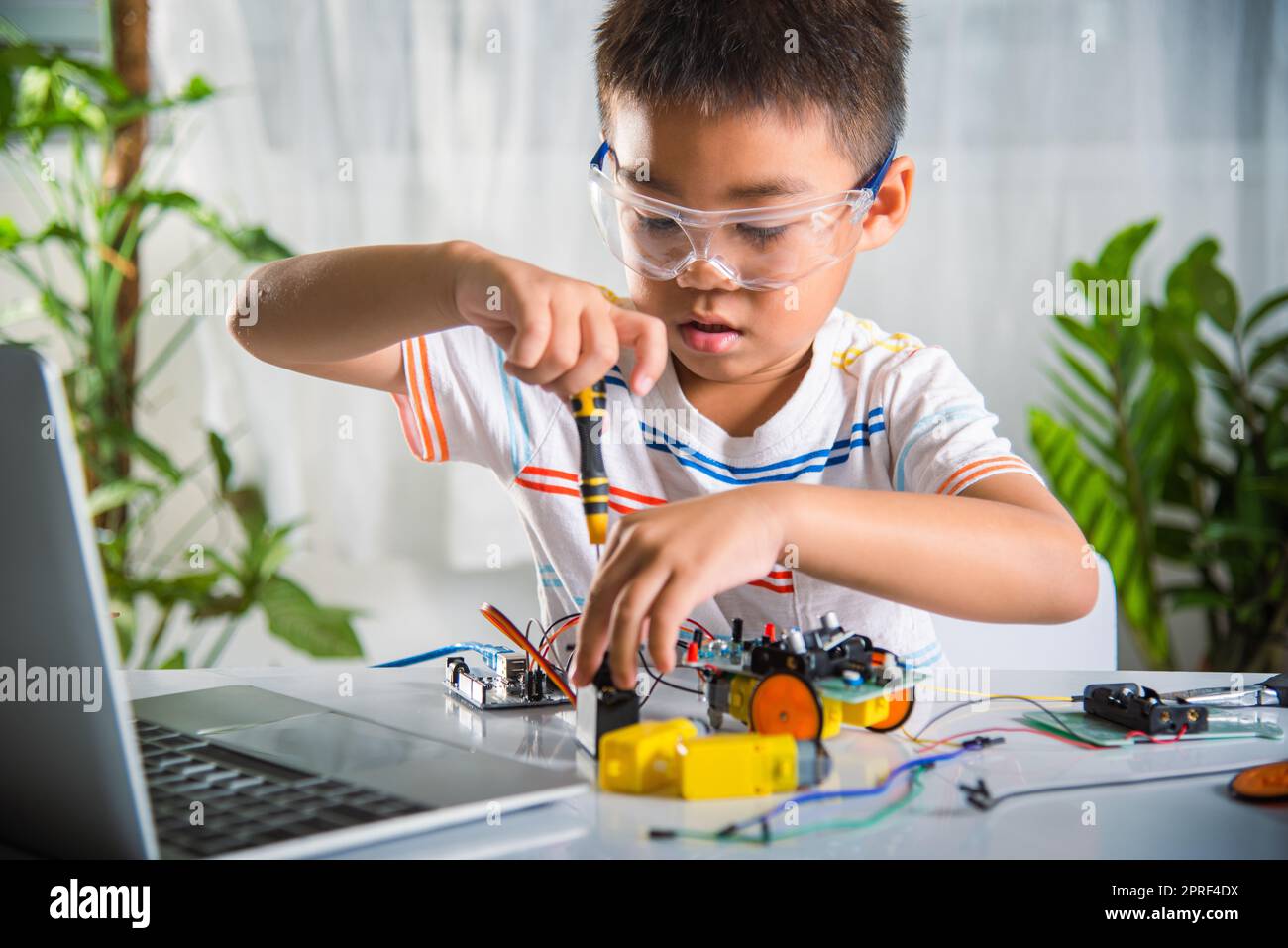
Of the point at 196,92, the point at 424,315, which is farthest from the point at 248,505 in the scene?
Result: the point at 424,315

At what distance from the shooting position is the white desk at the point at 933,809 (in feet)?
1.90

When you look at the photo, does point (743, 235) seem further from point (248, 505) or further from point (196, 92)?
point (248, 505)

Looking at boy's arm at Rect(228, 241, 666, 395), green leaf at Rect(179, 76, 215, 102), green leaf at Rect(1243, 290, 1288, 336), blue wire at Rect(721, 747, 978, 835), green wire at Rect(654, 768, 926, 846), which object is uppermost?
green leaf at Rect(179, 76, 215, 102)

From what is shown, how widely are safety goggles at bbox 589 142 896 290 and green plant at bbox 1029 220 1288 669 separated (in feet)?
4.42

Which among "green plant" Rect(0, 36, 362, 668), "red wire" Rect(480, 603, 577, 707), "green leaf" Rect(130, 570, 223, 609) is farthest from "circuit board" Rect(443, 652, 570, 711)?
"green leaf" Rect(130, 570, 223, 609)

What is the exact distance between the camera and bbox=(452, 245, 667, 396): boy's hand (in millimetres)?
771

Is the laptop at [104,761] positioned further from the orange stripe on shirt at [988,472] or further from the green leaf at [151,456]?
the green leaf at [151,456]

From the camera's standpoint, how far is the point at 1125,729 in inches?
31.9

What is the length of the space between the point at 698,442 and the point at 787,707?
50 cm

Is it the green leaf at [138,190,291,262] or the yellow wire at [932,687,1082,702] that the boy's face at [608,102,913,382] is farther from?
the green leaf at [138,190,291,262]

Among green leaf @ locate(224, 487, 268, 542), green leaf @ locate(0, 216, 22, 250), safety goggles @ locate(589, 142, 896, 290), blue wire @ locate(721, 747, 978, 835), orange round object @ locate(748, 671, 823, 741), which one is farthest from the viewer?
green leaf @ locate(224, 487, 268, 542)

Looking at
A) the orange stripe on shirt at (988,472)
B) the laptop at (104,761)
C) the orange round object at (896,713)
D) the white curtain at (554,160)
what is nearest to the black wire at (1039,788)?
the orange round object at (896,713)

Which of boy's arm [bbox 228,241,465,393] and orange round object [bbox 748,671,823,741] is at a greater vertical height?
boy's arm [bbox 228,241,465,393]
